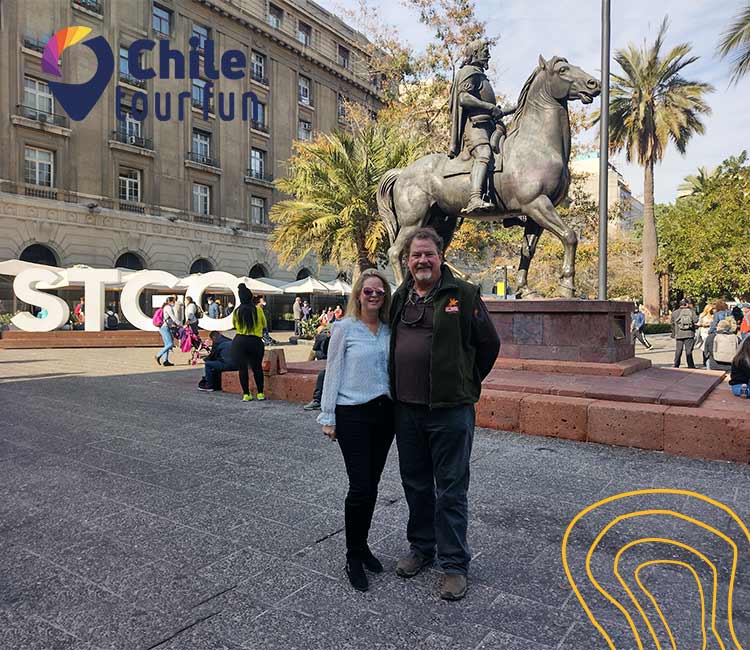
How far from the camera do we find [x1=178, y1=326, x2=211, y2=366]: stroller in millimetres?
15016

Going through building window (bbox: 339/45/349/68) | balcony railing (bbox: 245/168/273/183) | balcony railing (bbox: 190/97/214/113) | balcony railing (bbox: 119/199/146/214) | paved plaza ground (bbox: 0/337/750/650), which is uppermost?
building window (bbox: 339/45/349/68)

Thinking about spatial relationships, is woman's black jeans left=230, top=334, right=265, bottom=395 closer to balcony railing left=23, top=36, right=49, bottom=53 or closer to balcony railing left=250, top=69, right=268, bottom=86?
balcony railing left=23, top=36, right=49, bottom=53

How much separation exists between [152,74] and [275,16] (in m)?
12.1

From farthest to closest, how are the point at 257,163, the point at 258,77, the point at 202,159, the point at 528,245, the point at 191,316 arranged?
1. the point at 257,163
2. the point at 258,77
3. the point at 202,159
4. the point at 191,316
5. the point at 528,245

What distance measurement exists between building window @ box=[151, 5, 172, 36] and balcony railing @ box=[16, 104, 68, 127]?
332 inches

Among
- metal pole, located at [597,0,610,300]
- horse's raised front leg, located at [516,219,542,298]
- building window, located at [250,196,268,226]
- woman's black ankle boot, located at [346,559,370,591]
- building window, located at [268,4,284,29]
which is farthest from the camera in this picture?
building window, located at [268,4,284,29]

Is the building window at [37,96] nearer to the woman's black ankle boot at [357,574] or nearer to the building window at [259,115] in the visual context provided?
the building window at [259,115]

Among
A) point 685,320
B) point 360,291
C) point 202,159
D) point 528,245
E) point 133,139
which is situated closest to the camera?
point 360,291

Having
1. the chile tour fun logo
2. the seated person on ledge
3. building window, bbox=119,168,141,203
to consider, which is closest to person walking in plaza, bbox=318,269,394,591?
the seated person on ledge

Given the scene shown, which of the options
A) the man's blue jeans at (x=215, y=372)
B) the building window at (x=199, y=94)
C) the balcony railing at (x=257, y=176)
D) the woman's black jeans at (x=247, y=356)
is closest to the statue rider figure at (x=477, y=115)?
the woman's black jeans at (x=247, y=356)

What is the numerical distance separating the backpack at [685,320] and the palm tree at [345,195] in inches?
397

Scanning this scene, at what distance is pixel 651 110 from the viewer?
3156cm

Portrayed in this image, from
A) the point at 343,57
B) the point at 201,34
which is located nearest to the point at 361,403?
the point at 201,34

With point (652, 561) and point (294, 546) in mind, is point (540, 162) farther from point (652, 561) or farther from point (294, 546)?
point (294, 546)
